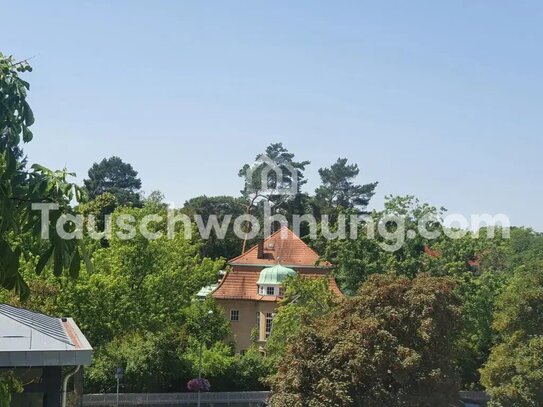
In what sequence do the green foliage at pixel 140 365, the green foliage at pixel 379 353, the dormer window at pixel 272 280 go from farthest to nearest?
the dormer window at pixel 272 280
the green foliage at pixel 140 365
the green foliage at pixel 379 353

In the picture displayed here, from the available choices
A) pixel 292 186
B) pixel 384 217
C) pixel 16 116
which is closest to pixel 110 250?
pixel 384 217

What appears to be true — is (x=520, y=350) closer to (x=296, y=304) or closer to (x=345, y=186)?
(x=296, y=304)

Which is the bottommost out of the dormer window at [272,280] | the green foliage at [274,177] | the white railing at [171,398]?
the white railing at [171,398]

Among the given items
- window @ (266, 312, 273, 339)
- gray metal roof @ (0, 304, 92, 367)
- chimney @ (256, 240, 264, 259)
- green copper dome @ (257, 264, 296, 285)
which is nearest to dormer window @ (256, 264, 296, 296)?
green copper dome @ (257, 264, 296, 285)

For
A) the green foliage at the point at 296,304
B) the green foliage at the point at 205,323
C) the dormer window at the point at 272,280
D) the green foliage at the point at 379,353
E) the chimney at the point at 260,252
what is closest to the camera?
the green foliage at the point at 379,353

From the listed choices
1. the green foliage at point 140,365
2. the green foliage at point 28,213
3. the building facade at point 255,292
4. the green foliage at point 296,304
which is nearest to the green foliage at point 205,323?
the green foliage at point 140,365

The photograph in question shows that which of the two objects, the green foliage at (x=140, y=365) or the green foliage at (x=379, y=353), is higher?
the green foliage at (x=379, y=353)

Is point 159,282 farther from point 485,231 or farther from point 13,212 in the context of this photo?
point 485,231

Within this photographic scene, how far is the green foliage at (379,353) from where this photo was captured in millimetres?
18438

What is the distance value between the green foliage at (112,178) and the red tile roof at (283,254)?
2764 centimetres

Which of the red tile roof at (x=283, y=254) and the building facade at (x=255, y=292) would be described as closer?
the building facade at (x=255, y=292)

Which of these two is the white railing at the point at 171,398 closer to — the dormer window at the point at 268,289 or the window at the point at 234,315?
the dormer window at the point at 268,289

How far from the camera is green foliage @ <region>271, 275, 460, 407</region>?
18.4 meters

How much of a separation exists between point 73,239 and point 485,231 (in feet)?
200
